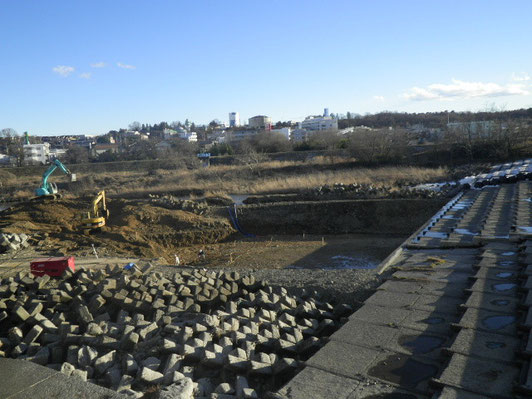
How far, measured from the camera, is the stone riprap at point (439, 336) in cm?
443

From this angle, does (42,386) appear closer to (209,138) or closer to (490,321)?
(490,321)

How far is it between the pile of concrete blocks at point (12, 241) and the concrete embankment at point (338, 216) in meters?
9.72

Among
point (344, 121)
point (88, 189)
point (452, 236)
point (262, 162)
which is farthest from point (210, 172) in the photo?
point (344, 121)

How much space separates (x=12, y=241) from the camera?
615 inches

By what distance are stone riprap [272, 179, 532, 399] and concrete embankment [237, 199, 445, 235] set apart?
11.3 metres

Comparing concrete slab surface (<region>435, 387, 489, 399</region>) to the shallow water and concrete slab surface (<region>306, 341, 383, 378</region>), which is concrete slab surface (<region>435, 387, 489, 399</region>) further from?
the shallow water

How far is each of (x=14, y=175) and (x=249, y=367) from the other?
159 feet

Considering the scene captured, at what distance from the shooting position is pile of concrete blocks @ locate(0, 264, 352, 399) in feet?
16.7

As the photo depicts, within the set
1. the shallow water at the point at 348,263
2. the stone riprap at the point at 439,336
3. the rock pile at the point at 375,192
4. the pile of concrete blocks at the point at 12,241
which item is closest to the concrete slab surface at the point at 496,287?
the stone riprap at the point at 439,336

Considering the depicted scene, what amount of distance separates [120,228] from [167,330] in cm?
1358

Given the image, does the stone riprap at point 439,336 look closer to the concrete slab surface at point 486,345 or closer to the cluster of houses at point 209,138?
the concrete slab surface at point 486,345

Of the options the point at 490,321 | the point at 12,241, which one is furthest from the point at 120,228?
the point at 490,321

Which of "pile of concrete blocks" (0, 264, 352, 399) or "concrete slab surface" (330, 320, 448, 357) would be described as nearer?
"pile of concrete blocks" (0, 264, 352, 399)

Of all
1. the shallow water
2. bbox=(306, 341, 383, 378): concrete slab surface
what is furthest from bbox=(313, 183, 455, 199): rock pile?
bbox=(306, 341, 383, 378): concrete slab surface
